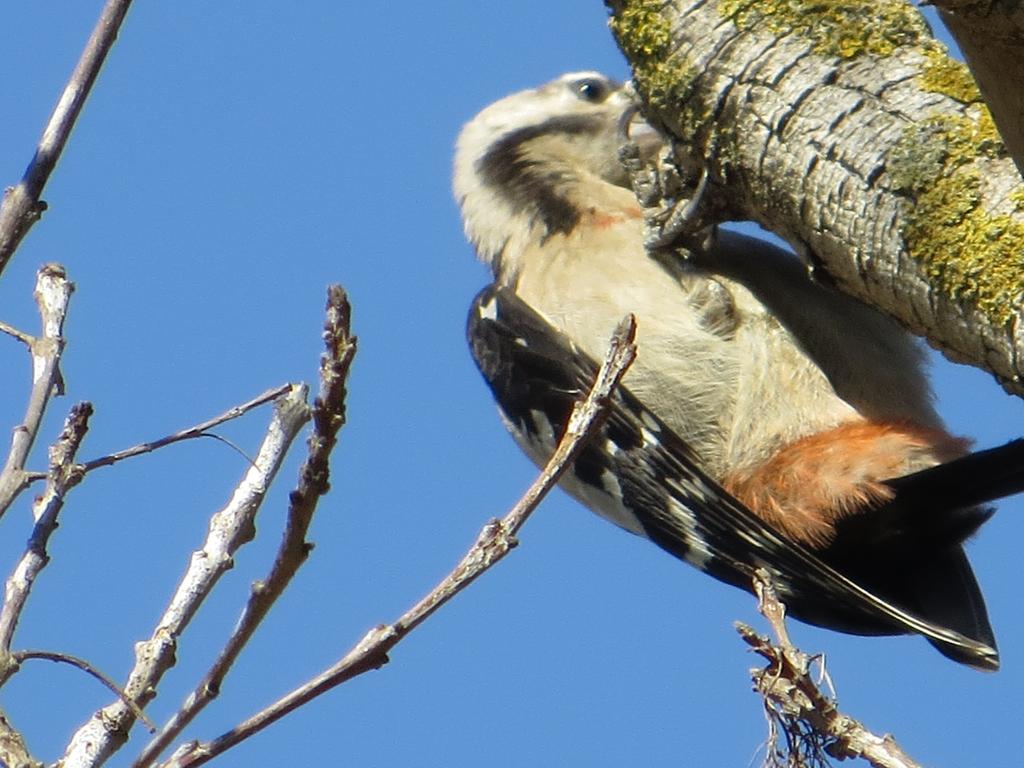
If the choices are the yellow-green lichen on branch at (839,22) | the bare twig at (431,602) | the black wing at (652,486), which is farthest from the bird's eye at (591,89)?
the bare twig at (431,602)

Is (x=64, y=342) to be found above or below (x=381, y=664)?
above

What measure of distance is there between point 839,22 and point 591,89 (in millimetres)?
2031

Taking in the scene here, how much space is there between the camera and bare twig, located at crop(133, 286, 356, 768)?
179 centimetres

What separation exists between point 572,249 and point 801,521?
3.30ft

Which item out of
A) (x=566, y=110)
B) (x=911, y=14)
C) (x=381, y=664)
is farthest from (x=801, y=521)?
(x=381, y=664)

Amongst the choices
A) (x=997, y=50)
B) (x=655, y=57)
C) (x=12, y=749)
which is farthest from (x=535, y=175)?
(x=12, y=749)

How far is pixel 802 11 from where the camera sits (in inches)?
125

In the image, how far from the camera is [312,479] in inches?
70.8

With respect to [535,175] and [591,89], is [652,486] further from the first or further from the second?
[591,89]

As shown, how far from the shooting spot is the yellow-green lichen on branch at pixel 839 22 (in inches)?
119

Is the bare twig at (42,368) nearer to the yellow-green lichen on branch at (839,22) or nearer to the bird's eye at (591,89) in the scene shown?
the yellow-green lichen on branch at (839,22)

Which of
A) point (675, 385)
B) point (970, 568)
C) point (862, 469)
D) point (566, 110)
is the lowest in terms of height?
point (970, 568)

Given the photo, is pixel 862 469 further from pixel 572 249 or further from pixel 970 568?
pixel 572 249

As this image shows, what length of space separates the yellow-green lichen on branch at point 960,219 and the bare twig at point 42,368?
144 cm
